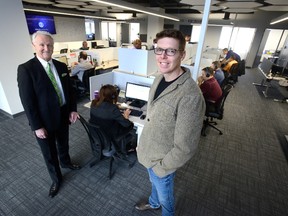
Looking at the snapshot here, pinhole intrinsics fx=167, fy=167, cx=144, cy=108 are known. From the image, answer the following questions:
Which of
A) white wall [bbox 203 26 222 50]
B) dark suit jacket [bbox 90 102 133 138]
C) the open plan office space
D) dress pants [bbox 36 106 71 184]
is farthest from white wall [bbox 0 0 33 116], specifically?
white wall [bbox 203 26 222 50]

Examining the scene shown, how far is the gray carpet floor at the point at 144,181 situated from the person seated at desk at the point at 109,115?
553 mm

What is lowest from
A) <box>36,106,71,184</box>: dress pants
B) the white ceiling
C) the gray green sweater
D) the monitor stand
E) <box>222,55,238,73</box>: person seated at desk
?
<box>36,106,71,184</box>: dress pants

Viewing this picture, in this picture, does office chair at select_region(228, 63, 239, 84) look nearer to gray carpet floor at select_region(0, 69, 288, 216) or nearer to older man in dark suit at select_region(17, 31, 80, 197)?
gray carpet floor at select_region(0, 69, 288, 216)

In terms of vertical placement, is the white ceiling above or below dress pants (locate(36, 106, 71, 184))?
above

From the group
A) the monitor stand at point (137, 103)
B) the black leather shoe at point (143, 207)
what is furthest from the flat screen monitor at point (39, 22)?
the black leather shoe at point (143, 207)

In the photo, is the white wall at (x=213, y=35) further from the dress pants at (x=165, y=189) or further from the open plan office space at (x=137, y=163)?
the dress pants at (x=165, y=189)

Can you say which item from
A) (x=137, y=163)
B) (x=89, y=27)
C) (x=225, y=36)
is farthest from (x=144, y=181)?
(x=89, y=27)

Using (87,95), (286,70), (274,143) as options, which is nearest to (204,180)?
(274,143)

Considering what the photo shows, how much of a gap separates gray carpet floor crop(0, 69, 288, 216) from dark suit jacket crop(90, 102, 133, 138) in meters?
0.68

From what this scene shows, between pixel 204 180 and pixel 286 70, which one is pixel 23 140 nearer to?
pixel 204 180

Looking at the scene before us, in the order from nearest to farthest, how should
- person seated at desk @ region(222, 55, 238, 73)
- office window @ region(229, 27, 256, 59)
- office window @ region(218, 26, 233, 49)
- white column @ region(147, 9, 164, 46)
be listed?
person seated at desk @ region(222, 55, 238, 73), white column @ region(147, 9, 164, 46), office window @ region(229, 27, 256, 59), office window @ region(218, 26, 233, 49)

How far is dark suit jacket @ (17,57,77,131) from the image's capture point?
1.40 metres

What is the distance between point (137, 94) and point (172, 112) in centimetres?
174

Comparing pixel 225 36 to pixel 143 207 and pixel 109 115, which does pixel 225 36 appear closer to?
pixel 109 115
